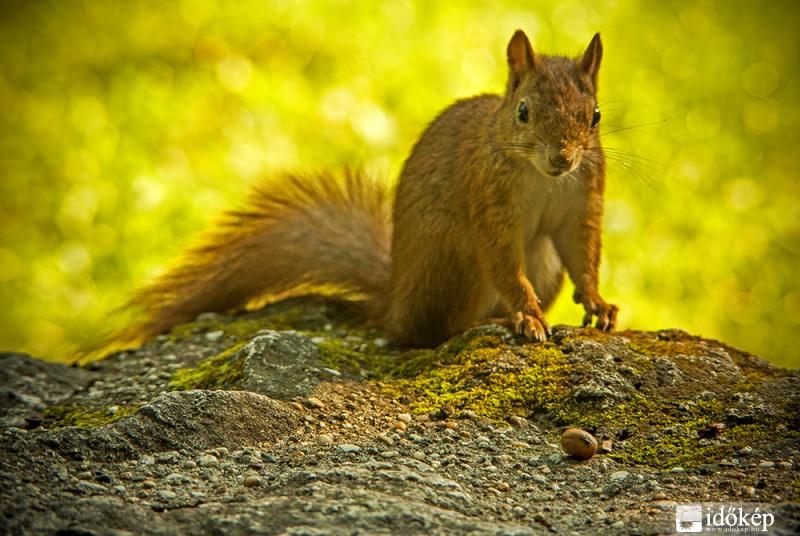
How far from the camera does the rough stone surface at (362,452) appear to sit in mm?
1818

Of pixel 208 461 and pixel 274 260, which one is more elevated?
pixel 274 260

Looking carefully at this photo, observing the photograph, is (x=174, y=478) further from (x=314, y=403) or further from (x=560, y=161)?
(x=560, y=161)

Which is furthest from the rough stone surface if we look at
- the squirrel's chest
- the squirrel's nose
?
the squirrel's nose

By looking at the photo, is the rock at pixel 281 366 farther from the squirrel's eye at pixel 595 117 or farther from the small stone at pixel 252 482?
the squirrel's eye at pixel 595 117

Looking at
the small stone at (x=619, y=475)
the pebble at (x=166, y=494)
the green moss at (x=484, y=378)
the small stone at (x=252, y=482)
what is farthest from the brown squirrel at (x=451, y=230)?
the pebble at (x=166, y=494)

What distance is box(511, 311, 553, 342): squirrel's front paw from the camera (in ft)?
9.05

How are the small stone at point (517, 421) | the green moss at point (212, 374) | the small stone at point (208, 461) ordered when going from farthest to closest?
the green moss at point (212, 374) < the small stone at point (517, 421) < the small stone at point (208, 461)

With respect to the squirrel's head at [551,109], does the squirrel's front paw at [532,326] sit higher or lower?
lower

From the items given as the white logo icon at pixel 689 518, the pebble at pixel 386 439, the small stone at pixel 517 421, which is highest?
the small stone at pixel 517 421

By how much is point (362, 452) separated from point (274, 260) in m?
1.28

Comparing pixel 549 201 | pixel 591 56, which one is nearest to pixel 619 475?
pixel 549 201

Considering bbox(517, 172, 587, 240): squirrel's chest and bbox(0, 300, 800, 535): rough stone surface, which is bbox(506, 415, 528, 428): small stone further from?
bbox(517, 172, 587, 240): squirrel's chest

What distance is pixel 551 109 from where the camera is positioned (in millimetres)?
2729

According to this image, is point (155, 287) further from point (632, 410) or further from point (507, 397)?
point (632, 410)
